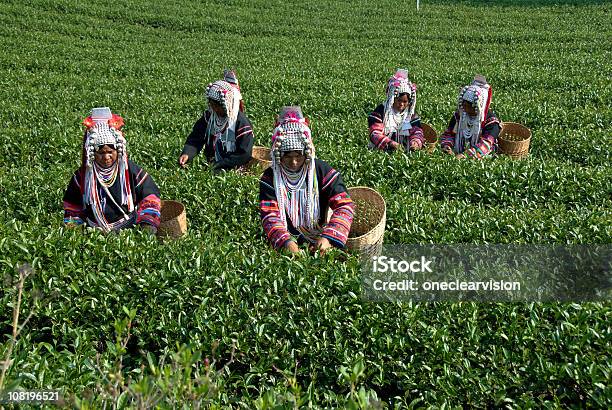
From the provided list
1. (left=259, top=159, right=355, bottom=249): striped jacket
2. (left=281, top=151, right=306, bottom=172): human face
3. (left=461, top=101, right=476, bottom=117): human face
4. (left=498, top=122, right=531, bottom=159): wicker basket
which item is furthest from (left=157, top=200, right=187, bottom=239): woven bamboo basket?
(left=498, top=122, right=531, bottom=159): wicker basket

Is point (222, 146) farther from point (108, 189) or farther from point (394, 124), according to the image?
point (394, 124)

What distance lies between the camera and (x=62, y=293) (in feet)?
15.6

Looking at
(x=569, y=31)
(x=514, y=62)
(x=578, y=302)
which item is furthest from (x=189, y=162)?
(x=569, y=31)

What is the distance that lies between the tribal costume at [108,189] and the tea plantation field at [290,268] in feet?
1.29

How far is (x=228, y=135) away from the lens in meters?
7.89

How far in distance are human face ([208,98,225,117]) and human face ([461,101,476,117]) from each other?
130 inches

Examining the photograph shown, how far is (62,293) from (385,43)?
70.4 feet

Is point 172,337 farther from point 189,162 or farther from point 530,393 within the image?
point 189,162

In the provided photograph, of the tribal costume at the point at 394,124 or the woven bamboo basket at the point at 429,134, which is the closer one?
the tribal costume at the point at 394,124

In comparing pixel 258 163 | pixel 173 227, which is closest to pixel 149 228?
pixel 173 227

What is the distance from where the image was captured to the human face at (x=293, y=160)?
17.3ft

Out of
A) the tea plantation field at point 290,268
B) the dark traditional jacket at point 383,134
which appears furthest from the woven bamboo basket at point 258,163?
the dark traditional jacket at point 383,134

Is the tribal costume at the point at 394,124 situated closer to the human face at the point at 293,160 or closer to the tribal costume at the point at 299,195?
the tribal costume at the point at 299,195

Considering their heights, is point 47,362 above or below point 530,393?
above
